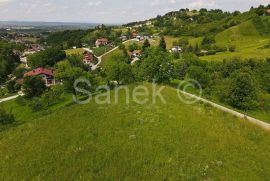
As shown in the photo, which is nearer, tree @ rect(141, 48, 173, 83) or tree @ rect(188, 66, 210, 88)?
tree @ rect(141, 48, 173, 83)

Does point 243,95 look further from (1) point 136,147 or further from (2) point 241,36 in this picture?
(2) point 241,36

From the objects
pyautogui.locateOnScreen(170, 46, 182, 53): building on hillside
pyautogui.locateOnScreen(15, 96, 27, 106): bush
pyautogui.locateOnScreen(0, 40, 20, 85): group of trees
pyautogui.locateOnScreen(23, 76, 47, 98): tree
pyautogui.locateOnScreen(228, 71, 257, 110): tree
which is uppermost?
pyautogui.locateOnScreen(228, 71, 257, 110): tree

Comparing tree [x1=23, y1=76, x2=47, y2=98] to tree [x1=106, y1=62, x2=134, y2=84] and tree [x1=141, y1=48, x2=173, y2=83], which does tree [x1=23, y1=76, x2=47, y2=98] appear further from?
tree [x1=141, y1=48, x2=173, y2=83]

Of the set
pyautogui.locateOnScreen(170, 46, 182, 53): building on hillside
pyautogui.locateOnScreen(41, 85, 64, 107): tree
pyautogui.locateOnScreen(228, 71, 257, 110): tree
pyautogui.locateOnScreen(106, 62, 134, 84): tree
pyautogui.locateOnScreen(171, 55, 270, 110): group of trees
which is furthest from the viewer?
pyautogui.locateOnScreen(170, 46, 182, 53): building on hillside

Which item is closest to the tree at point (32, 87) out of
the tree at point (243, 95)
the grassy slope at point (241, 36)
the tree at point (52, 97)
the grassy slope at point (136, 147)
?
the tree at point (52, 97)

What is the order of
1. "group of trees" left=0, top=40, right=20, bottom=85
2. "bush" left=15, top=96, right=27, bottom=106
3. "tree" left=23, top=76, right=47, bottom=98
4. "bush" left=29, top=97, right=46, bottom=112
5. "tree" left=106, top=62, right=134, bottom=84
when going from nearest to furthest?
1. "bush" left=29, top=97, right=46, bottom=112
2. "tree" left=106, top=62, right=134, bottom=84
3. "bush" left=15, top=96, right=27, bottom=106
4. "tree" left=23, top=76, right=47, bottom=98
5. "group of trees" left=0, top=40, right=20, bottom=85

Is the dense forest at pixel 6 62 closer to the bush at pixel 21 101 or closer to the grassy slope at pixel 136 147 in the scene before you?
the bush at pixel 21 101

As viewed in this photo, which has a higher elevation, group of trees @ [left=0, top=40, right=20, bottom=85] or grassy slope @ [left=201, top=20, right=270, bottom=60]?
grassy slope @ [left=201, top=20, right=270, bottom=60]

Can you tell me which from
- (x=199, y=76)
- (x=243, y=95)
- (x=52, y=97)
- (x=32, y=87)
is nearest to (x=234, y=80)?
(x=243, y=95)

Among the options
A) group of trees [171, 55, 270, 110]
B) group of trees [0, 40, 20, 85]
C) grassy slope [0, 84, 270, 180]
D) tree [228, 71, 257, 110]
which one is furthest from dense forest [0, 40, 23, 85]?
grassy slope [0, 84, 270, 180]

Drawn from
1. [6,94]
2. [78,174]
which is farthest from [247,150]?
[6,94]
